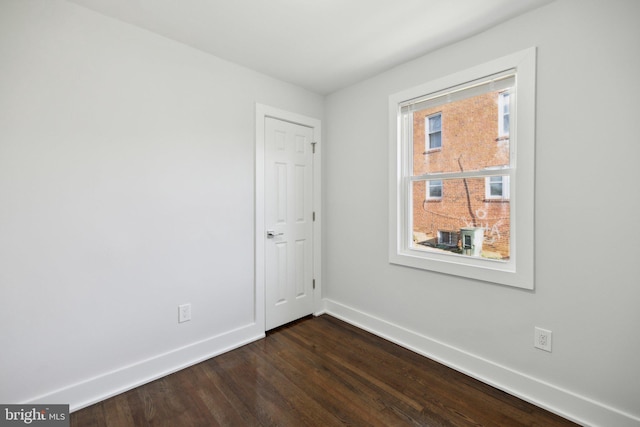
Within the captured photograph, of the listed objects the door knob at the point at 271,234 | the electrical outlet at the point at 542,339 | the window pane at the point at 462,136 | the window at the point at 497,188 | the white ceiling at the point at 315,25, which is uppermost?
the white ceiling at the point at 315,25

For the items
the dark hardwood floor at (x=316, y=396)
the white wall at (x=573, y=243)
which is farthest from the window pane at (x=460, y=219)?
the dark hardwood floor at (x=316, y=396)

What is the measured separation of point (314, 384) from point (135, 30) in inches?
109

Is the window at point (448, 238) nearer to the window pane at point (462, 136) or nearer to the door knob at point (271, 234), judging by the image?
the window pane at point (462, 136)

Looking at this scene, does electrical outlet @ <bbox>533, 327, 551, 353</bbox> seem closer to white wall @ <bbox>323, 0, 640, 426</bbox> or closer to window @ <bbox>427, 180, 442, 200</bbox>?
white wall @ <bbox>323, 0, 640, 426</bbox>

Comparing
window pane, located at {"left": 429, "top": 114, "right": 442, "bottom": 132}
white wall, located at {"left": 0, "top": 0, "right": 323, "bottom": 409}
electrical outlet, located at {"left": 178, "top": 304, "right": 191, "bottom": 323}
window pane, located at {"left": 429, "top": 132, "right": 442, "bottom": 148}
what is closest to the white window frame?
window pane, located at {"left": 429, "top": 114, "right": 442, "bottom": 132}

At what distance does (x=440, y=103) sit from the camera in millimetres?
2295

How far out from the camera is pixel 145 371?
1979mm

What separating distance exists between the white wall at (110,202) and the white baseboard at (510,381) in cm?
141

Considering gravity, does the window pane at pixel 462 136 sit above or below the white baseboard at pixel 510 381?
above

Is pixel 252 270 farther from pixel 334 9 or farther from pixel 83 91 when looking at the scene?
pixel 334 9

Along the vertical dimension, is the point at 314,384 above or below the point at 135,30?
below

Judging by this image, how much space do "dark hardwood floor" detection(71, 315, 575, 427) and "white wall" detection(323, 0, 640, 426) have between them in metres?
0.23

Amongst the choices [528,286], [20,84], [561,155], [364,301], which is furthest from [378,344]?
[20,84]

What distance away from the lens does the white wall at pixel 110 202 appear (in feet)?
5.15
